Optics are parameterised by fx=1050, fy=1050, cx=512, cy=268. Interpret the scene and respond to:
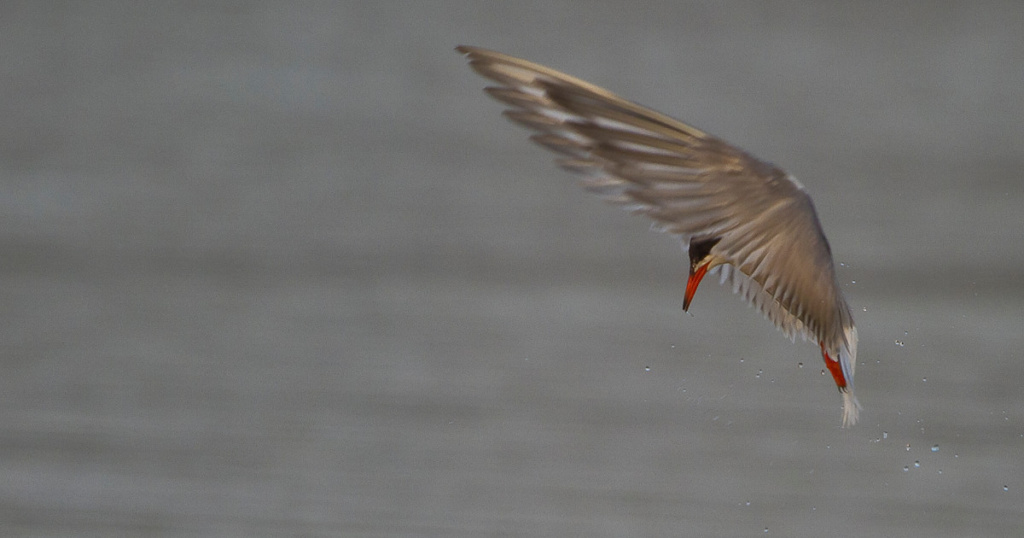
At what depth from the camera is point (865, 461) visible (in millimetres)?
765

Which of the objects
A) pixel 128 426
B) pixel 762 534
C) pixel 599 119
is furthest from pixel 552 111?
pixel 128 426

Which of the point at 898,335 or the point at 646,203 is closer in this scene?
the point at 646,203

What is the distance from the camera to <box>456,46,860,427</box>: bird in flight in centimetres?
27

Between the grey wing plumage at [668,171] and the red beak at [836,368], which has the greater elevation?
the grey wing plumage at [668,171]

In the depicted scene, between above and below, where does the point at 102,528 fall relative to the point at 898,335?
below

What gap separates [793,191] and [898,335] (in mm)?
550

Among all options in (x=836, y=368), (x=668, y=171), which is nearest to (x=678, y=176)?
(x=668, y=171)

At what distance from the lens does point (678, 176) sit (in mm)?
274

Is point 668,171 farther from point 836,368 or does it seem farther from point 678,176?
point 836,368

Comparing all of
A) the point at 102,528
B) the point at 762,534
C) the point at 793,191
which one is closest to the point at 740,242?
the point at 793,191

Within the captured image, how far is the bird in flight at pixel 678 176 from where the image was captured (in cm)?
27

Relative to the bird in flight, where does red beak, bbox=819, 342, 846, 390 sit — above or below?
below

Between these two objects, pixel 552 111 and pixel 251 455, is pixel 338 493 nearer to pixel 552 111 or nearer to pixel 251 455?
pixel 251 455

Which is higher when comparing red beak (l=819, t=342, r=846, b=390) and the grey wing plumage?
the grey wing plumage
